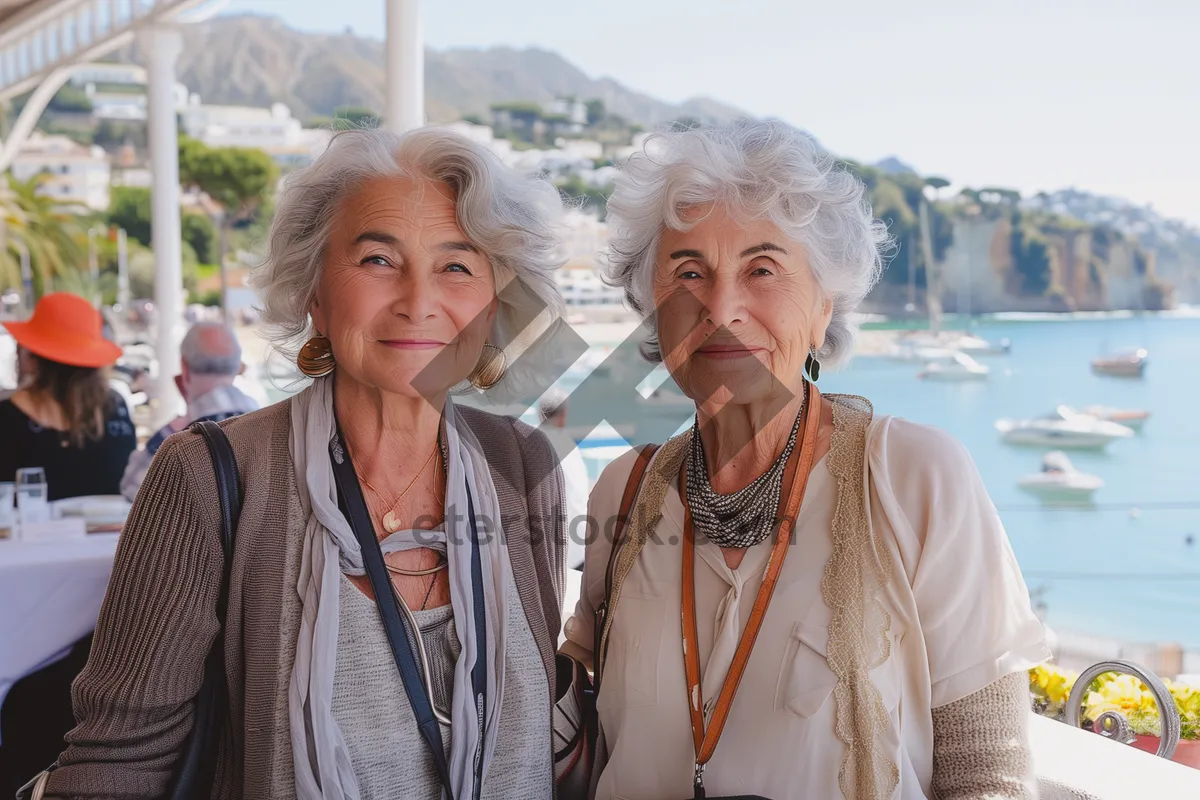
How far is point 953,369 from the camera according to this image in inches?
1857

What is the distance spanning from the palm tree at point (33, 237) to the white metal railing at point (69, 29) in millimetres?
21121

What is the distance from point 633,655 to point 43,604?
95.1 inches

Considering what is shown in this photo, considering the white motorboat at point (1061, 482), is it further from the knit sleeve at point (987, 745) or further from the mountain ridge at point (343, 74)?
the knit sleeve at point (987, 745)

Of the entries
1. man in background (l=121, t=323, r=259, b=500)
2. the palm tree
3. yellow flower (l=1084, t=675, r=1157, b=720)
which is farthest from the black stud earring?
the palm tree

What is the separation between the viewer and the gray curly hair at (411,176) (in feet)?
5.58

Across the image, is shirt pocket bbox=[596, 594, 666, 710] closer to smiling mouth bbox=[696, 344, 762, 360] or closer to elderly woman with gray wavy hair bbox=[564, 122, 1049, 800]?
elderly woman with gray wavy hair bbox=[564, 122, 1049, 800]

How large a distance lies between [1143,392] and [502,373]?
55.0 metres

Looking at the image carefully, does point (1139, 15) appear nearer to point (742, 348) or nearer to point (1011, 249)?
point (1011, 249)

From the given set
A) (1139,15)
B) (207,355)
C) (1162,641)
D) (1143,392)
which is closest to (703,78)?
(1139,15)

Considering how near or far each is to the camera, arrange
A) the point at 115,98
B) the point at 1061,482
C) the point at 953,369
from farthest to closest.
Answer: the point at 115,98
the point at 953,369
the point at 1061,482

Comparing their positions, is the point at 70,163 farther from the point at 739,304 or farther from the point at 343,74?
the point at 739,304

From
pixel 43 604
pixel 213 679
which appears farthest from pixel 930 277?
pixel 213 679

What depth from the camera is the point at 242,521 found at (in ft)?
5.08

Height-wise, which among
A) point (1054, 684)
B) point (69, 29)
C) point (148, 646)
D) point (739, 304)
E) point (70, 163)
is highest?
point (69, 29)
